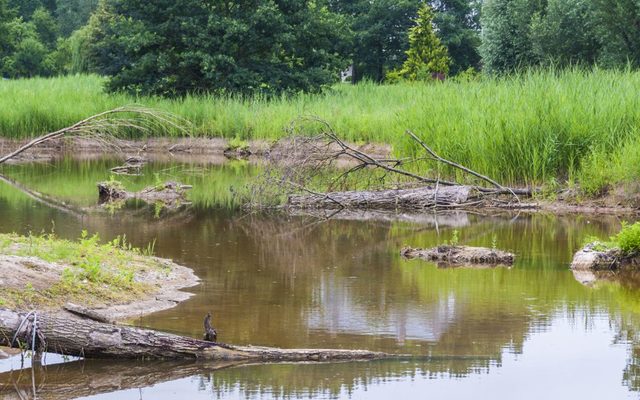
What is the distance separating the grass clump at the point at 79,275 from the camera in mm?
9148

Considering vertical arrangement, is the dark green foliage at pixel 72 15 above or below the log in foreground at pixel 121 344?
above

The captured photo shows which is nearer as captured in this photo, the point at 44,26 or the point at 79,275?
the point at 79,275

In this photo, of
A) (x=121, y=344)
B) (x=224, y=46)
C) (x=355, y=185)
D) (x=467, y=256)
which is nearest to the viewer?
(x=121, y=344)

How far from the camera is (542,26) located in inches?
1426

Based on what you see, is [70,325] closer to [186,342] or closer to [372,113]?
[186,342]

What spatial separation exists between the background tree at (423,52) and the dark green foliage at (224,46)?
1005cm

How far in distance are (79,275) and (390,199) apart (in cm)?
814

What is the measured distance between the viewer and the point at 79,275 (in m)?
9.90

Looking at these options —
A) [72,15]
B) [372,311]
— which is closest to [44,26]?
[72,15]

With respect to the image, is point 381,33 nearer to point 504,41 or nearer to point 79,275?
point 504,41

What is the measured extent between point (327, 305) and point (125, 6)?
27226 millimetres

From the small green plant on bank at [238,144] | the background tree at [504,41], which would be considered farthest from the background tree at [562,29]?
the small green plant on bank at [238,144]

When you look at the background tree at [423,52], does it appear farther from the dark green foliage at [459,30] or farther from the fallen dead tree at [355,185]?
the fallen dead tree at [355,185]

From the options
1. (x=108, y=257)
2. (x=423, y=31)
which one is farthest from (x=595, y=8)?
(x=108, y=257)
